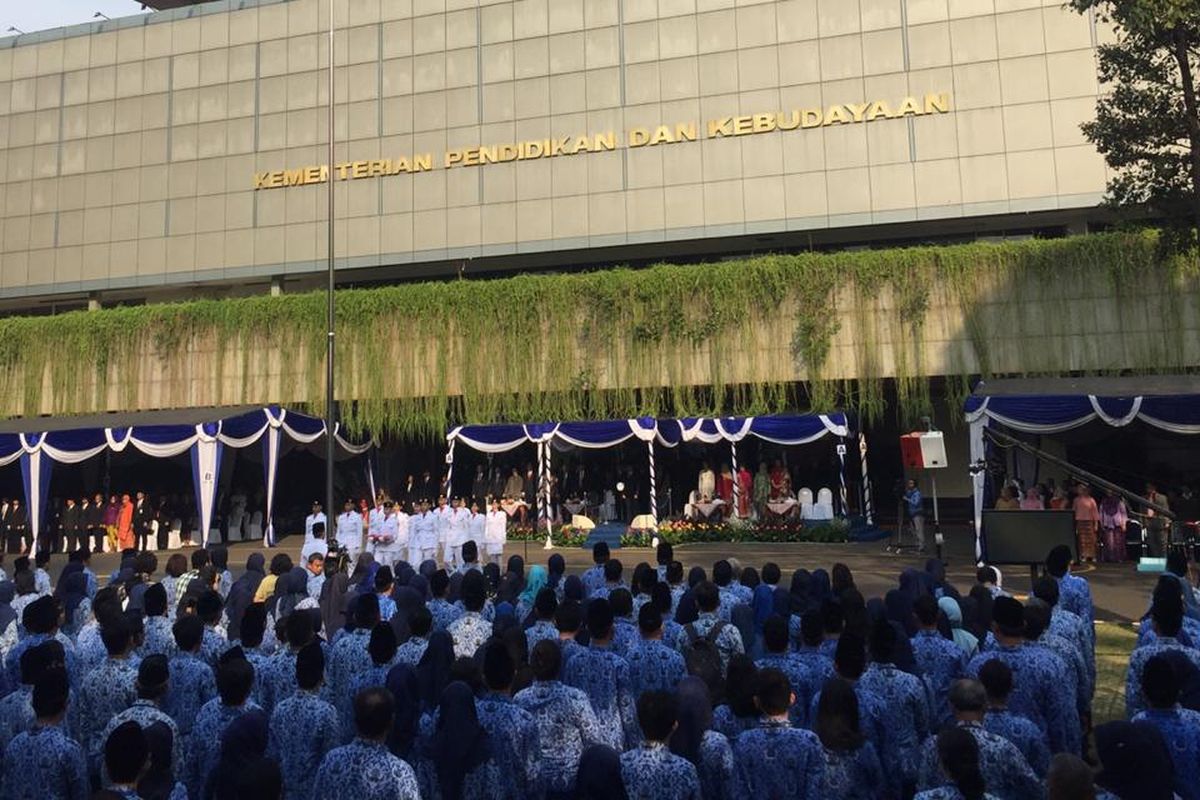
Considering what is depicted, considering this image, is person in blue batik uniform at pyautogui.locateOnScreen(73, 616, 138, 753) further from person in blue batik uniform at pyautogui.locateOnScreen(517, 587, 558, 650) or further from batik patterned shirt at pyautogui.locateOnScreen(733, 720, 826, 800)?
batik patterned shirt at pyautogui.locateOnScreen(733, 720, 826, 800)

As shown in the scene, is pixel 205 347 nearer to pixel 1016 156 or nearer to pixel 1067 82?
pixel 1016 156

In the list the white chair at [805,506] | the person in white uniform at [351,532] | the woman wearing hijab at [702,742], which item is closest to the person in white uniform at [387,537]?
the person in white uniform at [351,532]

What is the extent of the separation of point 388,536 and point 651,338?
11.2m

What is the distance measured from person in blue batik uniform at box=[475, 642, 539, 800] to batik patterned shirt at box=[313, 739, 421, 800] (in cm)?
84

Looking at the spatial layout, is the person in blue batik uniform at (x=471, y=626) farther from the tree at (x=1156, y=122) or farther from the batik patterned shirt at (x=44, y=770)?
the tree at (x=1156, y=122)

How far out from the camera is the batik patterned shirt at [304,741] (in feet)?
15.8

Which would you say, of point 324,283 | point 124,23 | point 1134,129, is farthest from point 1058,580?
point 124,23

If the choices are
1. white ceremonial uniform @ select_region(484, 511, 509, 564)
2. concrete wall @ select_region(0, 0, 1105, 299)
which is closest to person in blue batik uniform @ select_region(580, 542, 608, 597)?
white ceremonial uniform @ select_region(484, 511, 509, 564)

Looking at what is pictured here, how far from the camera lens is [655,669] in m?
5.83

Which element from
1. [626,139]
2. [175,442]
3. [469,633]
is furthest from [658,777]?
[626,139]

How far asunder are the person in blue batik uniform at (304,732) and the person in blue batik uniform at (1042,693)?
360cm

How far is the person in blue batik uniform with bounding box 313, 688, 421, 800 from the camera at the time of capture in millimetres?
3854

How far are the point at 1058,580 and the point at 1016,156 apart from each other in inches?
869

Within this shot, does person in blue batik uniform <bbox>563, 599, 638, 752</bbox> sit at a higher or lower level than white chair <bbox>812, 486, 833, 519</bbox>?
lower
